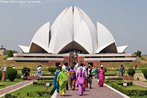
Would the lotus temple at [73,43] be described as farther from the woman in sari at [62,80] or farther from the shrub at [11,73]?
the woman in sari at [62,80]

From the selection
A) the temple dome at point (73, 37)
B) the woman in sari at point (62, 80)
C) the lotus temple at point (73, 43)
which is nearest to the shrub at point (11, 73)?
the woman in sari at point (62, 80)

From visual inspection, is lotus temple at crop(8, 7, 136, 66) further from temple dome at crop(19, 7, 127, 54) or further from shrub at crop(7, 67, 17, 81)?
shrub at crop(7, 67, 17, 81)

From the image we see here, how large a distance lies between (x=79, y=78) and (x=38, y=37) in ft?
134

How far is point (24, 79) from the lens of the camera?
23.0 m

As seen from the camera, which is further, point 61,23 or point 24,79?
point 61,23

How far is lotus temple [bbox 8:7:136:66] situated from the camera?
49656 mm

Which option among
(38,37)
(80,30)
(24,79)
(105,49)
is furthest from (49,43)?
(24,79)

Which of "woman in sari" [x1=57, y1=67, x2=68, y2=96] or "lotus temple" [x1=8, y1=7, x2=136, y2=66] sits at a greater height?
"lotus temple" [x1=8, y1=7, x2=136, y2=66]

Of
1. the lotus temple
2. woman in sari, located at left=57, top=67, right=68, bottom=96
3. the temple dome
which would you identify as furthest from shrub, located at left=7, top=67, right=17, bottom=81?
the temple dome

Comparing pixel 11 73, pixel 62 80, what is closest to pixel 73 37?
pixel 11 73

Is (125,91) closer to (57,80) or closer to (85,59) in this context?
(57,80)

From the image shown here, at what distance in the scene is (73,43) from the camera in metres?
53.1

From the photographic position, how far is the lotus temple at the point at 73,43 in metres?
49.7

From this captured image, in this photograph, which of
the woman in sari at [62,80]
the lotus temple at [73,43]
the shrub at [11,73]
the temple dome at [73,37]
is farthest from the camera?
the temple dome at [73,37]
